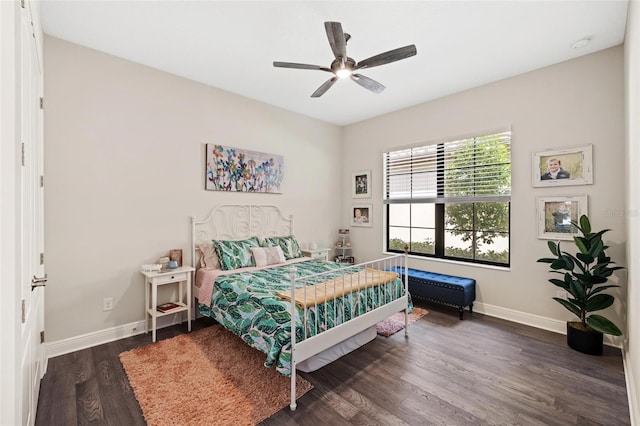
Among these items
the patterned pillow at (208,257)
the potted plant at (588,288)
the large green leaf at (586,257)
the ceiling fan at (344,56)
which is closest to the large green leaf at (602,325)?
the potted plant at (588,288)

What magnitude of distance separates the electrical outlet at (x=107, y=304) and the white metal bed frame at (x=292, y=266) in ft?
3.03

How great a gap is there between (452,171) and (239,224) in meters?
3.24

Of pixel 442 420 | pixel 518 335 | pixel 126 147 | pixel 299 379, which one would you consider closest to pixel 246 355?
pixel 299 379

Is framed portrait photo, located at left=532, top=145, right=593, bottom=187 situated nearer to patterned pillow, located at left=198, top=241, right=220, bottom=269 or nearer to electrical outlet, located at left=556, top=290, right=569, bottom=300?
electrical outlet, located at left=556, top=290, right=569, bottom=300

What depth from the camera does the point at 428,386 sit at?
2.32 metres

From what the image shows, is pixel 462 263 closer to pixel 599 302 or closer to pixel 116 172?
pixel 599 302

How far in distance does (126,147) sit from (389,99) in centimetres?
356

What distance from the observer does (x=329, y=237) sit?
5531mm

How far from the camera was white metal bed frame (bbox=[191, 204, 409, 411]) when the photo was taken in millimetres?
2188

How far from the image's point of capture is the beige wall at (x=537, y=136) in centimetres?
298

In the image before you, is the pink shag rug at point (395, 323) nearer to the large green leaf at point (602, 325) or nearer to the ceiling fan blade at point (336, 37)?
the large green leaf at point (602, 325)

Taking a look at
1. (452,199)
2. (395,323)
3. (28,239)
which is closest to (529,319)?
(395,323)

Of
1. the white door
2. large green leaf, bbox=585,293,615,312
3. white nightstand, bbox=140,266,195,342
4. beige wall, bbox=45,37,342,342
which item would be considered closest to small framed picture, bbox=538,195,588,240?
large green leaf, bbox=585,293,615,312

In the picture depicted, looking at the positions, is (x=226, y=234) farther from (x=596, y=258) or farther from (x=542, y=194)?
(x=596, y=258)
